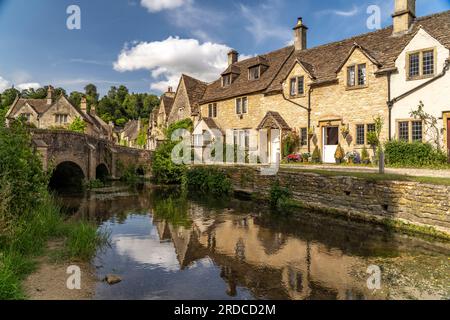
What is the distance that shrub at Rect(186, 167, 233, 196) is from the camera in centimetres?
2169

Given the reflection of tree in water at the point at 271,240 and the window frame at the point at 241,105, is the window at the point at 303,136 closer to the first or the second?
the window frame at the point at 241,105

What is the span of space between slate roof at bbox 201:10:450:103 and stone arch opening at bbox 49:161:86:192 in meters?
14.7

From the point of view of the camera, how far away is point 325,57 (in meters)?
24.6

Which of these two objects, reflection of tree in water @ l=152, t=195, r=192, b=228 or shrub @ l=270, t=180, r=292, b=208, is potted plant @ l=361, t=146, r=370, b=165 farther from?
reflection of tree in water @ l=152, t=195, r=192, b=228

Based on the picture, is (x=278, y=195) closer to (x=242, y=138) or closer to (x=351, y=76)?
(x=351, y=76)

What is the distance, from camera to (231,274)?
7.76 m

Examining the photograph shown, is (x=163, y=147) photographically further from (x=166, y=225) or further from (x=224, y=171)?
(x=166, y=225)

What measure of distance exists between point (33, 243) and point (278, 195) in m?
12.0

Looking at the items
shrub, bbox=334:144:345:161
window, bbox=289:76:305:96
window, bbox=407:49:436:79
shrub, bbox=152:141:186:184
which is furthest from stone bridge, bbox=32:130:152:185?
window, bbox=407:49:436:79

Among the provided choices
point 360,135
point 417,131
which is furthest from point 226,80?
point 417,131

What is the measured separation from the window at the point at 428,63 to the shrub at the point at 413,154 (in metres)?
4.19

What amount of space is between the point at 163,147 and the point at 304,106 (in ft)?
42.6
